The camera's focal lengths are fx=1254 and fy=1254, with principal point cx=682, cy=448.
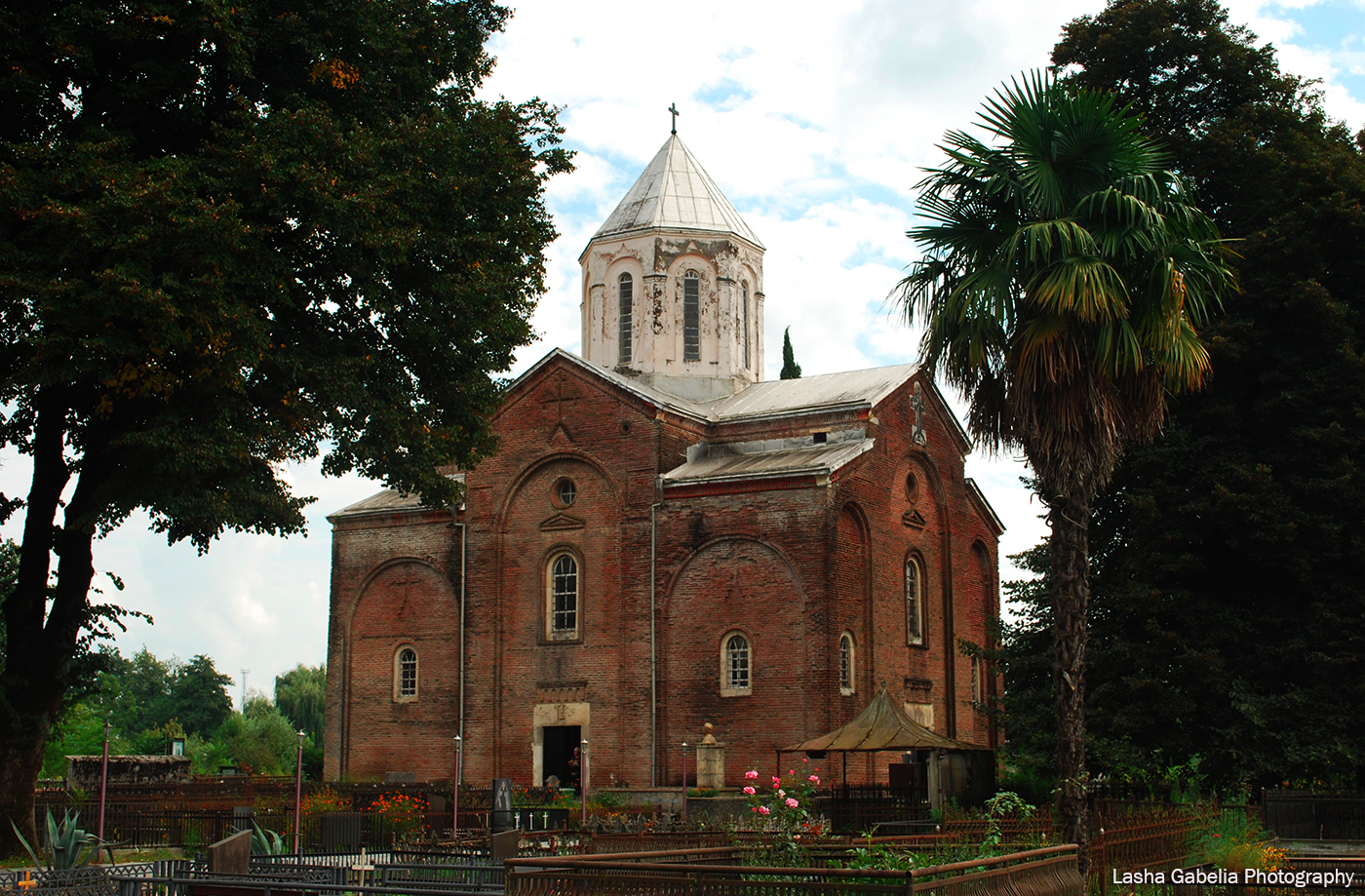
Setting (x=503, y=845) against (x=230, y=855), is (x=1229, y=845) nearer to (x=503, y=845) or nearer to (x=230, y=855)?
(x=503, y=845)

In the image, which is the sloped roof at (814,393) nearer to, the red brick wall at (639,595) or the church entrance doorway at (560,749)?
the red brick wall at (639,595)

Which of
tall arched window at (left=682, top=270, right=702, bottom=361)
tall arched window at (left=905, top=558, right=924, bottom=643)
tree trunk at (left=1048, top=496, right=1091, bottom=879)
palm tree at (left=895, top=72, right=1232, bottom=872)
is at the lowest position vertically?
tree trunk at (left=1048, top=496, right=1091, bottom=879)

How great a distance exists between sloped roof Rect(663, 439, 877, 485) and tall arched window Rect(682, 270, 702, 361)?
13.3 ft

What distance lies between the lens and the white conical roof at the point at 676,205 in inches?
1312

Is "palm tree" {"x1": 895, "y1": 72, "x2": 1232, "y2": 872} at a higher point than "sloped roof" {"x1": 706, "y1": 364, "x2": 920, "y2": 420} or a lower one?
lower

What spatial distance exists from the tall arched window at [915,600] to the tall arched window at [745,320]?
23.6 ft

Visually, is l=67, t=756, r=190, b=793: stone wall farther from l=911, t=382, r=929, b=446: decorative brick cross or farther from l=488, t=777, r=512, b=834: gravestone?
l=911, t=382, r=929, b=446: decorative brick cross

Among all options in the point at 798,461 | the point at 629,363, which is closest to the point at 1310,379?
the point at 798,461

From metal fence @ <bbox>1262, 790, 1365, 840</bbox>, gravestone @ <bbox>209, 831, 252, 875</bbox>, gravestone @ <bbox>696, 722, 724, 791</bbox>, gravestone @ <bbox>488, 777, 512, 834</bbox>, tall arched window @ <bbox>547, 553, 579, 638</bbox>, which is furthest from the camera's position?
tall arched window @ <bbox>547, 553, 579, 638</bbox>

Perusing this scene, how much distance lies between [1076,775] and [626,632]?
54.3ft

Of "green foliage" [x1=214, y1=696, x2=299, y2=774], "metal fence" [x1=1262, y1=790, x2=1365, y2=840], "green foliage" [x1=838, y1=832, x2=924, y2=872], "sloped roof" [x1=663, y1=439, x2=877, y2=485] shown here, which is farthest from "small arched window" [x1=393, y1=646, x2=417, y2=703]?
"green foliage" [x1=214, y1=696, x2=299, y2=774]

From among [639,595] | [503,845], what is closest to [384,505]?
[639,595]

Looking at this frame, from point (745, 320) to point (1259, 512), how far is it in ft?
54.5

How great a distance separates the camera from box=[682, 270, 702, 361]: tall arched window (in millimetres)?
32469
